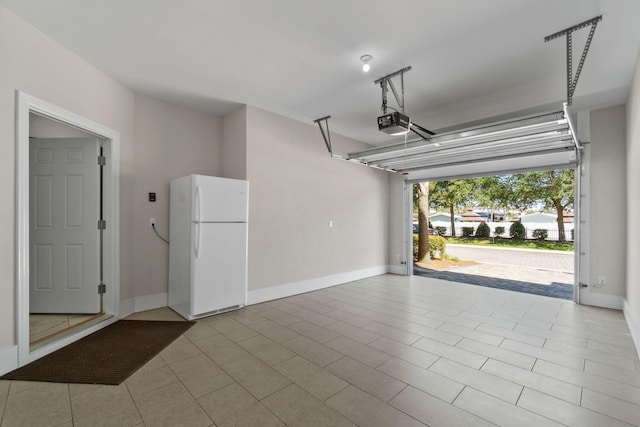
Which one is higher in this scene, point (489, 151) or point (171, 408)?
point (489, 151)

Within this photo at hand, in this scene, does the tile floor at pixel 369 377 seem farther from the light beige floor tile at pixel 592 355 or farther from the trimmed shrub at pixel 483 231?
the trimmed shrub at pixel 483 231

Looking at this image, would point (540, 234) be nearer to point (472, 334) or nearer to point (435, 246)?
point (435, 246)

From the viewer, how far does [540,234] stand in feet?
46.0

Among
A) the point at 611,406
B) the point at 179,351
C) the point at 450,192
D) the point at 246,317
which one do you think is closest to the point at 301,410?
the point at 179,351

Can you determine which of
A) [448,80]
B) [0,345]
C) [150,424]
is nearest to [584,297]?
[448,80]

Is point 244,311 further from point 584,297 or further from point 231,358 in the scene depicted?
point 584,297

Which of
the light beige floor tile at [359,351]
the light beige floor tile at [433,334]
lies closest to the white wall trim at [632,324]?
the light beige floor tile at [433,334]

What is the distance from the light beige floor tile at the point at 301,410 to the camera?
5.91ft

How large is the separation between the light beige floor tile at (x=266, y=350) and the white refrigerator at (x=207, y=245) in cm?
103

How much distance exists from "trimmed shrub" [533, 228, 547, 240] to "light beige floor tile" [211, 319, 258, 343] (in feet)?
51.9

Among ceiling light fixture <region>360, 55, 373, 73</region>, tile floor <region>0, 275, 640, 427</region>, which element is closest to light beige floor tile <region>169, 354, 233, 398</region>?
tile floor <region>0, 275, 640, 427</region>

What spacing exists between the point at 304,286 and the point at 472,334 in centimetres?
268

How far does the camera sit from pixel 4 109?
7.65 feet

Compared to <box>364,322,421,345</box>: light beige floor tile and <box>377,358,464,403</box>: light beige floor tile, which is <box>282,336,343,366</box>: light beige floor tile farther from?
<box>364,322,421,345</box>: light beige floor tile
